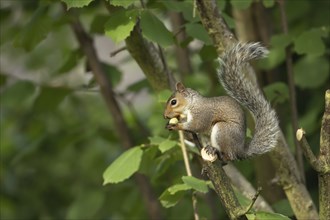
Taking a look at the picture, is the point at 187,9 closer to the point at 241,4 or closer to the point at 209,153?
the point at 241,4

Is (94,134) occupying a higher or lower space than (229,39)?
lower

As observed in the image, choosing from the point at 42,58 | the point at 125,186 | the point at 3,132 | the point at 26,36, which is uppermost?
the point at 26,36

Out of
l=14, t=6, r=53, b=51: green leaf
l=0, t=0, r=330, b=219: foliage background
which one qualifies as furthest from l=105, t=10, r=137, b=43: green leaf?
l=14, t=6, r=53, b=51: green leaf

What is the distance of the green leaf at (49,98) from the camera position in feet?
7.86

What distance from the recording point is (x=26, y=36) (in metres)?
2.12

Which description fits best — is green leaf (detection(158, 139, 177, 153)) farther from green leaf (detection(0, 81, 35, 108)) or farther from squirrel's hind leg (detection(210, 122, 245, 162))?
green leaf (detection(0, 81, 35, 108))

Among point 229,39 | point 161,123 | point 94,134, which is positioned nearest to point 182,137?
point 229,39

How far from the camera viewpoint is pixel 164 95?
1.80m

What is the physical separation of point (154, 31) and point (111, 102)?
67 cm

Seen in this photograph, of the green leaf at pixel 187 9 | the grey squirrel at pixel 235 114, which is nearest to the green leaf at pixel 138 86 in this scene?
the green leaf at pixel 187 9

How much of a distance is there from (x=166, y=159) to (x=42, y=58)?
1421 mm

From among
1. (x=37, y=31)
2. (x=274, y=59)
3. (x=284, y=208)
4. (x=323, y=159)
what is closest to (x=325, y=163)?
(x=323, y=159)

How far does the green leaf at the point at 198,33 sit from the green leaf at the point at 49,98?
0.67 metres

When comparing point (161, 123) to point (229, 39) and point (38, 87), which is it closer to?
point (38, 87)
